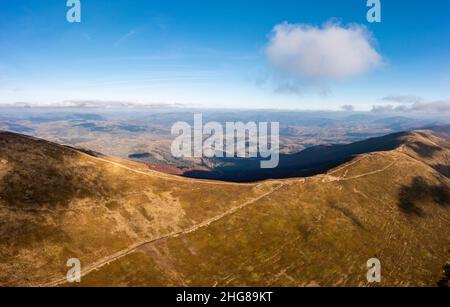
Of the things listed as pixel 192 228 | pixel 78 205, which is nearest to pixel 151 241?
pixel 192 228

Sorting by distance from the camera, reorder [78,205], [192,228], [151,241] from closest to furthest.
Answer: [151,241]
[78,205]
[192,228]

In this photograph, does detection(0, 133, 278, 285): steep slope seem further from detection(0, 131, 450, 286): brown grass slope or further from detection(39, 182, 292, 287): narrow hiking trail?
detection(39, 182, 292, 287): narrow hiking trail

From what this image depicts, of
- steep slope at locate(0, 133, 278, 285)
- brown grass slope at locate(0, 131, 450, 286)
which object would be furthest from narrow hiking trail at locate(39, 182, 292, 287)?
steep slope at locate(0, 133, 278, 285)

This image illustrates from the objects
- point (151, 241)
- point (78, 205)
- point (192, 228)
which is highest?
point (78, 205)

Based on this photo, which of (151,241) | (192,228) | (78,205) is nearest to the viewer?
(151,241)

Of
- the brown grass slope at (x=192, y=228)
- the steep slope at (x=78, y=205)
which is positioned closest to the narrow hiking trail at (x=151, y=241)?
the brown grass slope at (x=192, y=228)

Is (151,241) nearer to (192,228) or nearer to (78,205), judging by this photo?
(192,228)

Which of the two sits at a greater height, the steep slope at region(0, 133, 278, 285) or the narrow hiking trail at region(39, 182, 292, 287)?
the steep slope at region(0, 133, 278, 285)

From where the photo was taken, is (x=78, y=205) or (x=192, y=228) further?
(x=192, y=228)
